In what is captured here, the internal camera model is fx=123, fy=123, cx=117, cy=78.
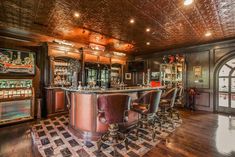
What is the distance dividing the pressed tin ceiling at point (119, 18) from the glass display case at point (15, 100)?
1730 mm

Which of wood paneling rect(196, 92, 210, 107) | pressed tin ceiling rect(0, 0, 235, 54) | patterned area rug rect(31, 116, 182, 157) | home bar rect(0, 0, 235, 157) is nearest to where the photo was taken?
patterned area rug rect(31, 116, 182, 157)

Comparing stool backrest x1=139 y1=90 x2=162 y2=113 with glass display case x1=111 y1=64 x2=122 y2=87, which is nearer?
stool backrest x1=139 y1=90 x2=162 y2=113

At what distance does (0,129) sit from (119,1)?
4.53 m

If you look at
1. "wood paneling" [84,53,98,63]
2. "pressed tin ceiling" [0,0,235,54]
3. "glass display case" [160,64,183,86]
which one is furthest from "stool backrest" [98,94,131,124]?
"glass display case" [160,64,183,86]

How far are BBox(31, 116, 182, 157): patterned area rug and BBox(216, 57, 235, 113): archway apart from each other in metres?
3.49

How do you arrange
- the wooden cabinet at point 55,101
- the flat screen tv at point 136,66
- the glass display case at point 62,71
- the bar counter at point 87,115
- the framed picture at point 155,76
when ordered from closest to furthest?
the bar counter at point 87,115, the wooden cabinet at point 55,101, the glass display case at point 62,71, the framed picture at point 155,76, the flat screen tv at point 136,66

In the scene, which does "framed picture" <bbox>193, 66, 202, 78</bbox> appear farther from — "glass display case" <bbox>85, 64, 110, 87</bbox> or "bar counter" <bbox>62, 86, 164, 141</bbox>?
"bar counter" <bbox>62, 86, 164, 141</bbox>

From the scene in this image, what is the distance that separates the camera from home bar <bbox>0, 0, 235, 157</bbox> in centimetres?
251

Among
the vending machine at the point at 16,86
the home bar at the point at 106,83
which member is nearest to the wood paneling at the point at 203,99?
the home bar at the point at 106,83

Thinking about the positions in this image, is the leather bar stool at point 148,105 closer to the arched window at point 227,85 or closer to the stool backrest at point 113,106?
the stool backrest at point 113,106

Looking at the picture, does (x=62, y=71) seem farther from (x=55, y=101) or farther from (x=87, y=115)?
(x=87, y=115)

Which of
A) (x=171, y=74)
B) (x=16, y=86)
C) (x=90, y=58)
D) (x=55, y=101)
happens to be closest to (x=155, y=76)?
(x=171, y=74)

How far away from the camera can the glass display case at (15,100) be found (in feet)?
11.9

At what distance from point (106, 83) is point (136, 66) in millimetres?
2476
